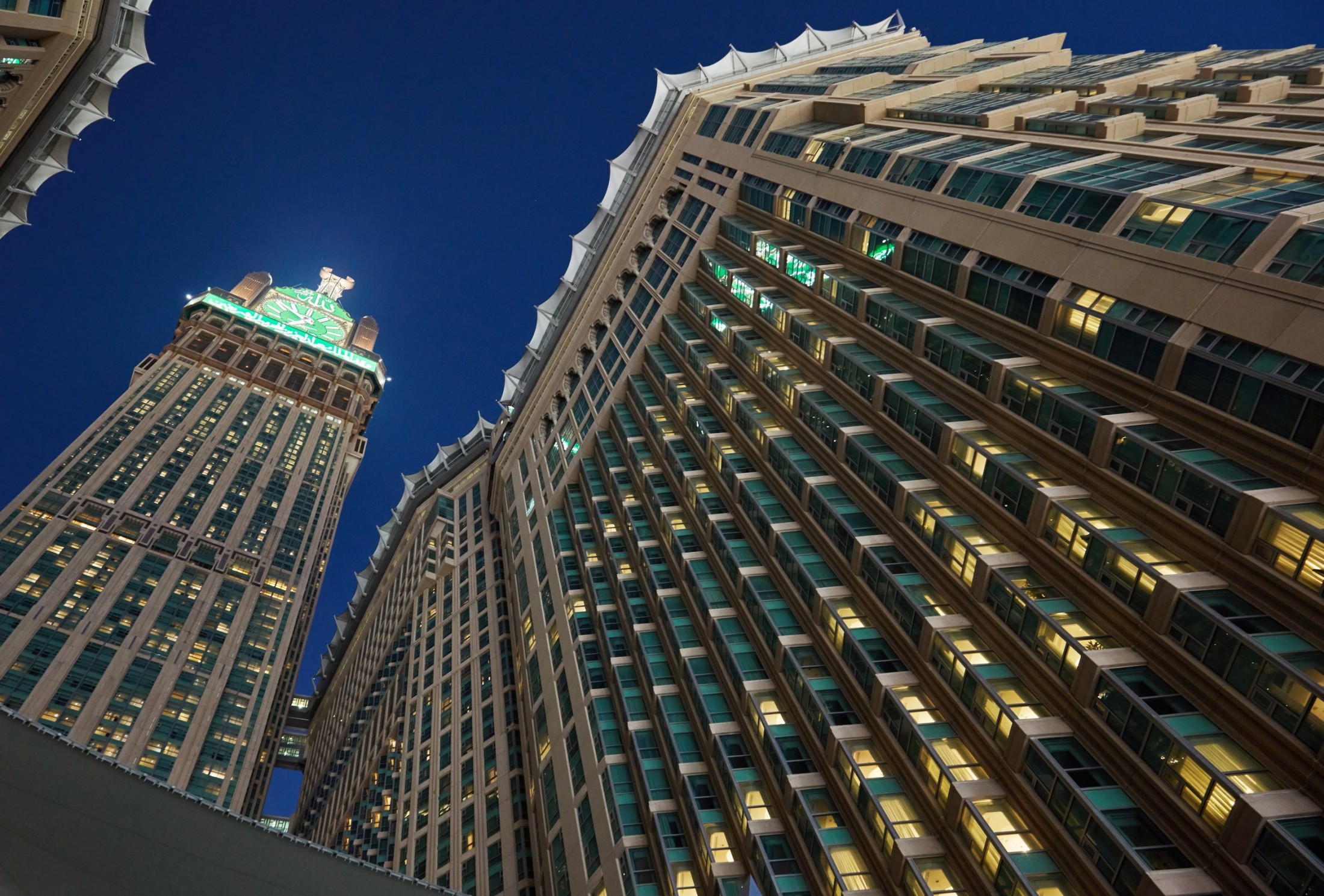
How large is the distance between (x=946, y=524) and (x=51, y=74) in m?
56.8

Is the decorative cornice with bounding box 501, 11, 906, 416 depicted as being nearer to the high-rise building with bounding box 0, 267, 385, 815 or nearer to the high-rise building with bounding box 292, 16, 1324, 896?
the high-rise building with bounding box 292, 16, 1324, 896

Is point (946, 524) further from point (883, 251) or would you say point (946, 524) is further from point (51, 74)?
point (51, 74)

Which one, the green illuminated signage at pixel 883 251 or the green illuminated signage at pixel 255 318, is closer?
the green illuminated signage at pixel 883 251

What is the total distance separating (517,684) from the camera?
7831cm

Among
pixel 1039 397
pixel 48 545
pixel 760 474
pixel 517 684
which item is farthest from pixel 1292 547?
pixel 48 545

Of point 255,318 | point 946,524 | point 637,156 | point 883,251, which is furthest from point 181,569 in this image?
point 946,524

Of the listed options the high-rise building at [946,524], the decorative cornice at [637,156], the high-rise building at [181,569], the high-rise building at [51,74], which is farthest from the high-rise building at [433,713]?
the high-rise building at [51,74]

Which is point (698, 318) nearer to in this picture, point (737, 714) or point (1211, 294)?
point (737, 714)

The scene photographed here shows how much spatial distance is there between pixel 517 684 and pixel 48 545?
7755 centimetres

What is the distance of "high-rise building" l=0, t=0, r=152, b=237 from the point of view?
45344mm

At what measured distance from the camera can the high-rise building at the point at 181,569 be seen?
316 ft

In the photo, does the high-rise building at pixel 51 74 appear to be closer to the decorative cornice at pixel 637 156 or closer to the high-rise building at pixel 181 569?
the decorative cornice at pixel 637 156

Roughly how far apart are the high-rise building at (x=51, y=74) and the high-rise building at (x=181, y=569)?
6572cm

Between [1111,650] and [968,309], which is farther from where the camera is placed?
[968,309]
